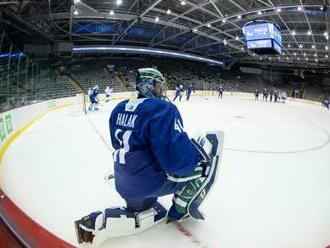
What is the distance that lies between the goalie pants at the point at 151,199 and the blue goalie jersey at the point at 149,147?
0.04 metres

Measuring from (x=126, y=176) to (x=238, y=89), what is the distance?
28.3 metres

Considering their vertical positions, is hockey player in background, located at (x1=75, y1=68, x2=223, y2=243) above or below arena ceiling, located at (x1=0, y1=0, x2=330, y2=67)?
below

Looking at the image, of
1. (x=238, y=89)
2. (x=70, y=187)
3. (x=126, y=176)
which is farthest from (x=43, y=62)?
(x=238, y=89)

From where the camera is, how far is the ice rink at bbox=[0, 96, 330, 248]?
6.19ft

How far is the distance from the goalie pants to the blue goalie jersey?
4 centimetres

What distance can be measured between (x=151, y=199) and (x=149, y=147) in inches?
19.1

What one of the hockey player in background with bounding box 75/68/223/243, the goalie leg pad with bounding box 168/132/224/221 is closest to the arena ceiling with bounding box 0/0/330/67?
the hockey player in background with bounding box 75/68/223/243

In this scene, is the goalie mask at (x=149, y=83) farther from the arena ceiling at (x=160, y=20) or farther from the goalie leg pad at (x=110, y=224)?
the arena ceiling at (x=160, y=20)

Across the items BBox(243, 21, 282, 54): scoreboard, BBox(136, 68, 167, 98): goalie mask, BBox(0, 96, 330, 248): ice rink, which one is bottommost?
BBox(0, 96, 330, 248): ice rink

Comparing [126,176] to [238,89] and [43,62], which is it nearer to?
[43,62]

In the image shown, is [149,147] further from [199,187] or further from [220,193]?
[220,193]

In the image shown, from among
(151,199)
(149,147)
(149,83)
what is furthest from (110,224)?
(149,83)

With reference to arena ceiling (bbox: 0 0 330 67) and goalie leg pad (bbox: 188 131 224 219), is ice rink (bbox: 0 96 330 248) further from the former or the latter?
arena ceiling (bbox: 0 0 330 67)

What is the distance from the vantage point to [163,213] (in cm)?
201
